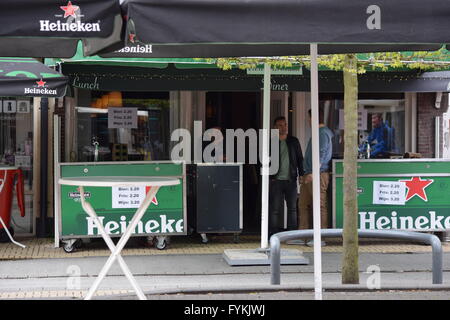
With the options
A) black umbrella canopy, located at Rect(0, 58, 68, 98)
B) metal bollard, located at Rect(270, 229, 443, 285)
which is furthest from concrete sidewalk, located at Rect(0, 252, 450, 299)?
black umbrella canopy, located at Rect(0, 58, 68, 98)

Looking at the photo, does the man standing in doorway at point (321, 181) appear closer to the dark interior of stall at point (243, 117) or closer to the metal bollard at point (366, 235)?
the dark interior of stall at point (243, 117)

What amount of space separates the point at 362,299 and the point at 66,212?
15.7 ft

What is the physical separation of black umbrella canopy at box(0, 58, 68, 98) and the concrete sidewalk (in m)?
2.14

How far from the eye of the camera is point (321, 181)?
1102cm

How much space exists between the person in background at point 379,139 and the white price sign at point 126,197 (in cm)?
416

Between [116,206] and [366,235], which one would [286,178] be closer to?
[116,206]

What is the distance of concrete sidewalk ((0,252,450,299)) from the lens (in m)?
7.51

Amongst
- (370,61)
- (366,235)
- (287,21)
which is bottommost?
(366,235)

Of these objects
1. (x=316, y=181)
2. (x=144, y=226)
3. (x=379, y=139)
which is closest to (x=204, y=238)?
(x=144, y=226)

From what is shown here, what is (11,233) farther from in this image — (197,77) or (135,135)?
(197,77)

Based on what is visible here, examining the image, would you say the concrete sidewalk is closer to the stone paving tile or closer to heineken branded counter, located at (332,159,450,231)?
the stone paving tile

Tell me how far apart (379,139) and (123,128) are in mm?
4268
